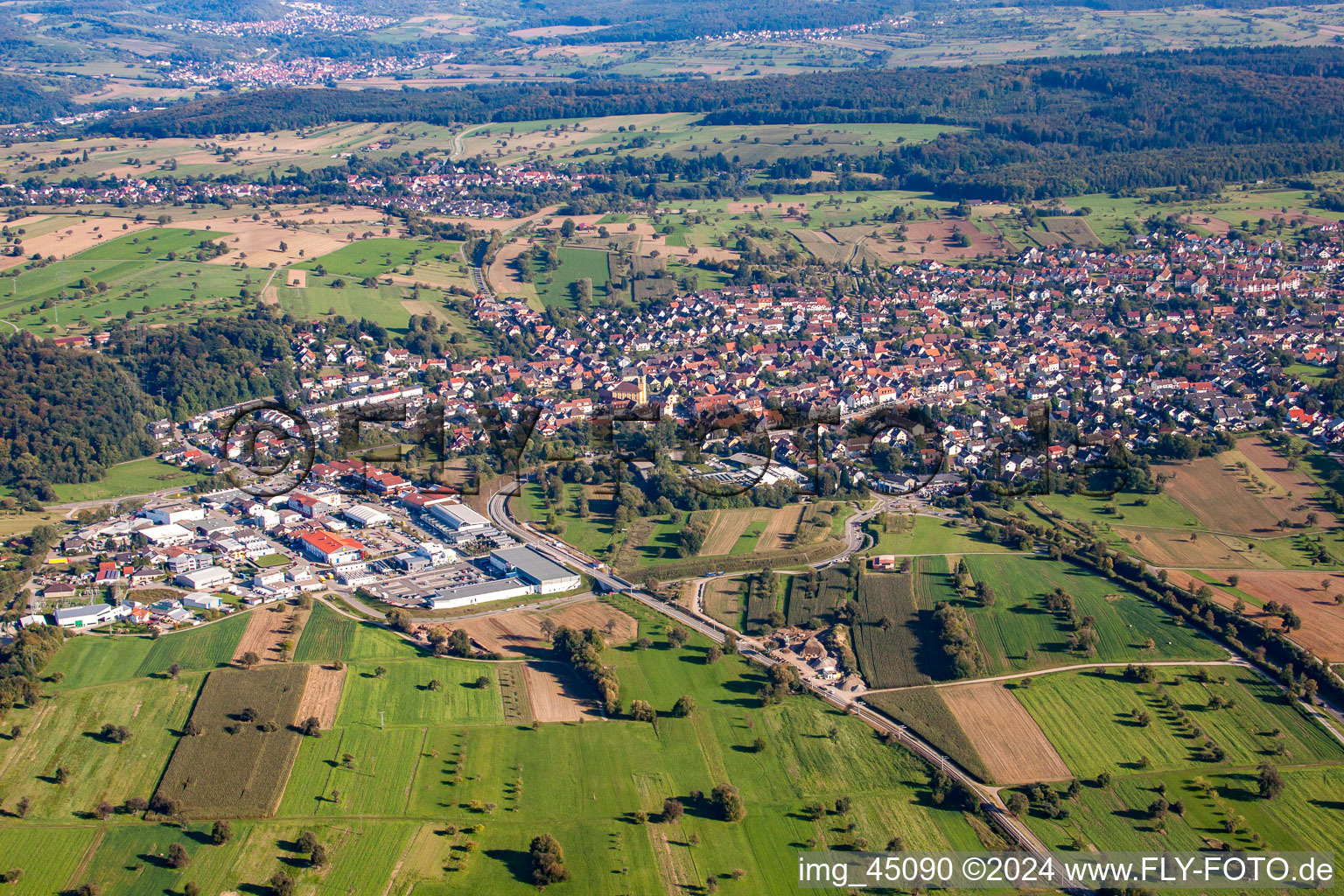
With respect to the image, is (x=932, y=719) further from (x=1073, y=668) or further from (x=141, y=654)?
(x=141, y=654)

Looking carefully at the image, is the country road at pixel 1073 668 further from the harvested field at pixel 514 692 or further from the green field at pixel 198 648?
the green field at pixel 198 648

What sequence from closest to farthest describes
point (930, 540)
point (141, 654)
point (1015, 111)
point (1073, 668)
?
point (1073, 668) → point (141, 654) → point (930, 540) → point (1015, 111)

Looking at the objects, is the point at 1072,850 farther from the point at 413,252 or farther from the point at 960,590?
the point at 413,252

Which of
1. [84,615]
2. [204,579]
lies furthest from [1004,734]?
[84,615]

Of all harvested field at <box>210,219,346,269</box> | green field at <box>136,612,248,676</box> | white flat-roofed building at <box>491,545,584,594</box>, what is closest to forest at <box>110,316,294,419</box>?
harvested field at <box>210,219,346,269</box>

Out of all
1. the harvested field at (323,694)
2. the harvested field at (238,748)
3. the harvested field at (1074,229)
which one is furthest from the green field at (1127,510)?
the harvested field at (1074,229)

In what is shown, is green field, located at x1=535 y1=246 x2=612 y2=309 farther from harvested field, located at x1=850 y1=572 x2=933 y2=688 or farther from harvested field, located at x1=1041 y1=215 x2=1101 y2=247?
harvested field, located at x1=850 y1=572 x2=933 y2=688

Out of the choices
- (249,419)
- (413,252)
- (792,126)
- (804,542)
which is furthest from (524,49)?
(804,542)
